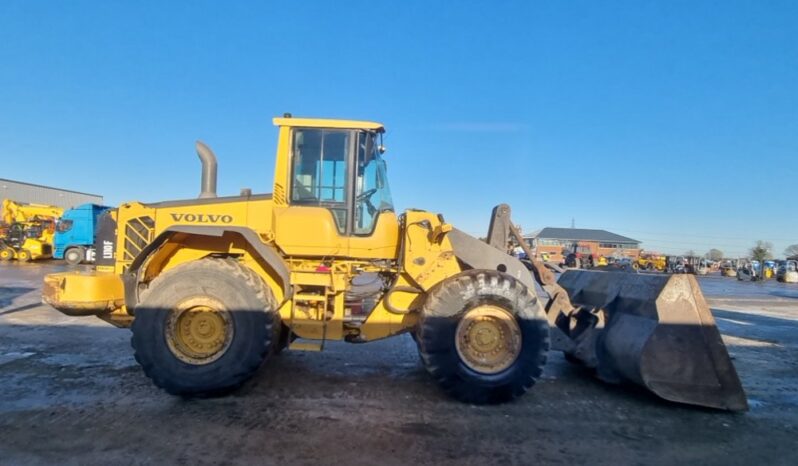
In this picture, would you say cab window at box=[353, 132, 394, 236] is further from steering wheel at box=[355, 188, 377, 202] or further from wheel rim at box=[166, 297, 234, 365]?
wheel rim at box=[166, 297, 234, 365]

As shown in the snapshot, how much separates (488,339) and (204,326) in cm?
293

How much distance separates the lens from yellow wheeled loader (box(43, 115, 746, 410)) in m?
4.70

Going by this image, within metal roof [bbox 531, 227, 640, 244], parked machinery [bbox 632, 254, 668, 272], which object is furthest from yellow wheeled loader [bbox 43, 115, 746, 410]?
metal roof [bbox 531, 227, 640, 244]

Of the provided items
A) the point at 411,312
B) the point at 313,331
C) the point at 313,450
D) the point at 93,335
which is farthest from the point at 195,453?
the point at 93,335

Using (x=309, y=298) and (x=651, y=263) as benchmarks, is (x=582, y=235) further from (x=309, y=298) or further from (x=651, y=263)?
(x=309, y=298)

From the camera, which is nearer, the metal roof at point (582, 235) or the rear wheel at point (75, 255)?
the rear wheel at point (75, 255)

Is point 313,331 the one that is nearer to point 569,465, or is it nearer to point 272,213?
point 272,213

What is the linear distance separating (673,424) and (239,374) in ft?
13.6

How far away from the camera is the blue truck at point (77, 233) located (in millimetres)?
24672

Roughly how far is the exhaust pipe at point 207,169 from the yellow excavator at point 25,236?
25689mm

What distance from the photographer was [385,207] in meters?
5.60

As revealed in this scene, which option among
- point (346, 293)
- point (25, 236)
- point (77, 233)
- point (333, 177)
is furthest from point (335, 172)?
point (25, 236)

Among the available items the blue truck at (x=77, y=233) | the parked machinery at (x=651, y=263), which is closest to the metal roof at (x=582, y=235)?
the parked machinery at (x=651, y=263)

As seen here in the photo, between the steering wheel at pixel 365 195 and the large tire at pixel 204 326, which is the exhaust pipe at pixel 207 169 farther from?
the steering wheel at pixel 365 195
